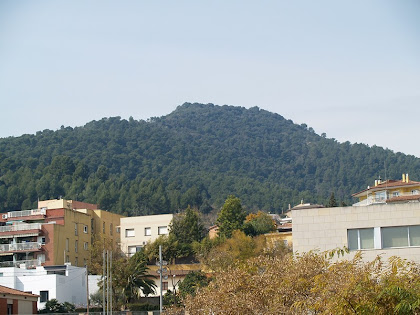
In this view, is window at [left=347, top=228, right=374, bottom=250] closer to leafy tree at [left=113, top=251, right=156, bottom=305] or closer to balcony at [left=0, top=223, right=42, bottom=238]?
leafy tree at [left=113, top=251, right=156, bottom=305]

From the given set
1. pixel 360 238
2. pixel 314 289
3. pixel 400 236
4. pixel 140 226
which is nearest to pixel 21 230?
pixel 140 226

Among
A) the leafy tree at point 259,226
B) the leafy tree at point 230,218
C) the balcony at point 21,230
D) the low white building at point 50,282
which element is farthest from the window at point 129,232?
the low white building at point 50,282

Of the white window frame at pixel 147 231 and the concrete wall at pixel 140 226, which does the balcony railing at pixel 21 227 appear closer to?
the concrete wall at pixel 140 226

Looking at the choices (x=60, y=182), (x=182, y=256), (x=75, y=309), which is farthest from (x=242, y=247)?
(x=60, y=182)

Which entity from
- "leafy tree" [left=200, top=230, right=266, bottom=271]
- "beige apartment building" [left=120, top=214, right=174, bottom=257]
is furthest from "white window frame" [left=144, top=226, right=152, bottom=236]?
"leafy tree" [left=200, top=230, right=266, bottom=271]

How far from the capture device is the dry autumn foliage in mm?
22078

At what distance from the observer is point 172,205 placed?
160250 millimetres

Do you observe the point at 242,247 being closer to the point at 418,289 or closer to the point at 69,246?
the point at 69,246

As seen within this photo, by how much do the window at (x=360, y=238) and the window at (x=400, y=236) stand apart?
0.73 metres

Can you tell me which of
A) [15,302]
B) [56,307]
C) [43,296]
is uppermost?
[15,302]

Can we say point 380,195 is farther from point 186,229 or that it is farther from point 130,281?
point 130,281

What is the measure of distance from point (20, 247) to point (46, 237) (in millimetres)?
3291

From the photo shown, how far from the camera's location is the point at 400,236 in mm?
42875

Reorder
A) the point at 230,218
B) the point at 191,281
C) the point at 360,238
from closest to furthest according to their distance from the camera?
the point at 360,238, the point at 191,281, the point at 230,218
